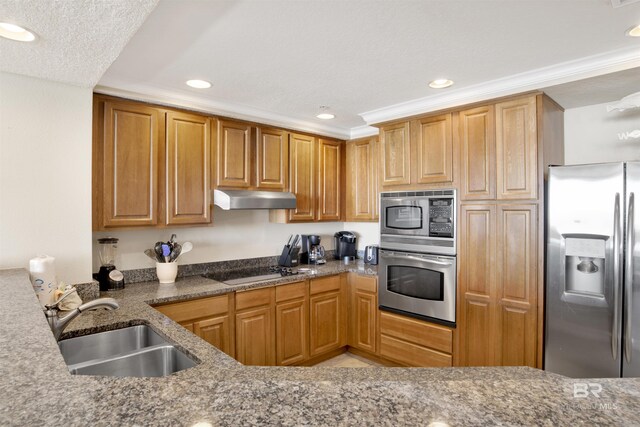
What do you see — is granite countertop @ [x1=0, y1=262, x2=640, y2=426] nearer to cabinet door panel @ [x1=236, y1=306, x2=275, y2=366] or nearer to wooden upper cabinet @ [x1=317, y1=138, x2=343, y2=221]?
cabinet door panel @ [x1=236, y1=306, x2=275, y2=366]

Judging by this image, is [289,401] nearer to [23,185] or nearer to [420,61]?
[420,61]

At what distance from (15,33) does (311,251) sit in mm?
2936

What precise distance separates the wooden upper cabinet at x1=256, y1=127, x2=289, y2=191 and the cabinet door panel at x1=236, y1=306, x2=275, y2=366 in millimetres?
1131

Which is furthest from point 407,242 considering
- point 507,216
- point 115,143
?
point 115,143

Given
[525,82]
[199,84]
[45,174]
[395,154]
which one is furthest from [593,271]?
[45,174]

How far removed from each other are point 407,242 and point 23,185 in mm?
2761

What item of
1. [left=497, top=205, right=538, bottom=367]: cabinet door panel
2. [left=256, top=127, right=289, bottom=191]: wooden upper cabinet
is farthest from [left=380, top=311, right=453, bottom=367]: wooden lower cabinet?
[left=256, top=127, right=289, bottom=191]: wooden upper cabinet

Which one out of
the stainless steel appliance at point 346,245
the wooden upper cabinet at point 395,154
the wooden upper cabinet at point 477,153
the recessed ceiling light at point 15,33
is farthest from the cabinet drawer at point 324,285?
the recessed ceiling light at point 15,33

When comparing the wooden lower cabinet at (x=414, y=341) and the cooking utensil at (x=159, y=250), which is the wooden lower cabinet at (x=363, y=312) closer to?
the wooden lower cabinet at (x=414, y=341)

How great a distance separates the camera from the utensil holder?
9.32ft

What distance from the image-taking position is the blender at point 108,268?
2.62 meters

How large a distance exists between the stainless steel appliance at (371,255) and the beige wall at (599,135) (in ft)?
6.27

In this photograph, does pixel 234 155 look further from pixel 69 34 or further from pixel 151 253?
pixel 69 34

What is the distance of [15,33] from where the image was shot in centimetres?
156
